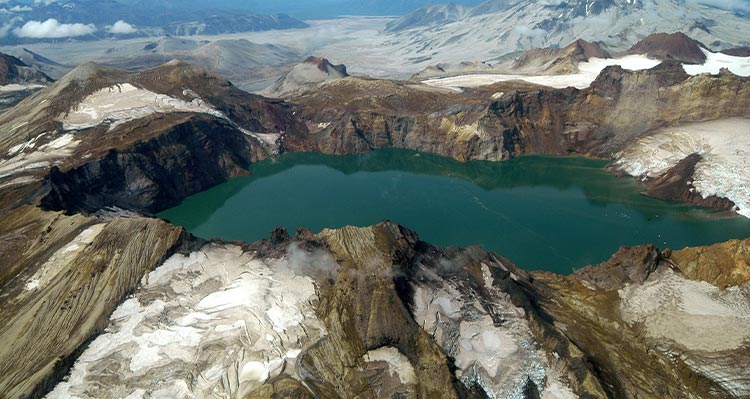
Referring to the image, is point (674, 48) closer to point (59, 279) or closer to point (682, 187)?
point (682, 187)

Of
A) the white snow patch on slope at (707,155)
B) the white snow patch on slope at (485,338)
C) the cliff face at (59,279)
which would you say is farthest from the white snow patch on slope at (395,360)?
the white snow patch on slope at (707,155)

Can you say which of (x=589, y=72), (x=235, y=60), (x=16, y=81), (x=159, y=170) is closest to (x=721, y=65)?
(x=589, y=72)

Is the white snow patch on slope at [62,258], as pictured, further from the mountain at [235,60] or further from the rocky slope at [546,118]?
the mountain at [235,60]

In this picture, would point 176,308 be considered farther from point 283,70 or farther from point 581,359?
point 283,70

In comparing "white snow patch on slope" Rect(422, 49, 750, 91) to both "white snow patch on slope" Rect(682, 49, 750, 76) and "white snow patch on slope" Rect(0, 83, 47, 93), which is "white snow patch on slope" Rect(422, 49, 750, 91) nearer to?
"white snow patch on slope" Rect(682, 49, 750, 76)

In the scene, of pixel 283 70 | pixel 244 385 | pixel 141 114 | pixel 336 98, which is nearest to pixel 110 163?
pixel 141 114

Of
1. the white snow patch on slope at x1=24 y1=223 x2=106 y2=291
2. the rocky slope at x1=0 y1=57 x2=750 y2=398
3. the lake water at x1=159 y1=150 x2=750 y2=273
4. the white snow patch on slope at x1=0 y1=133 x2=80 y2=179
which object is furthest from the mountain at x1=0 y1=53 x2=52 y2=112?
the white snow patch on slope at x1=24 y1=223 x2=106 y2=291
